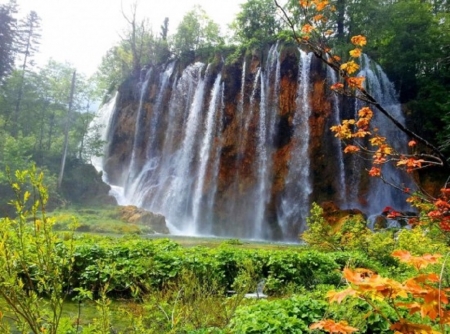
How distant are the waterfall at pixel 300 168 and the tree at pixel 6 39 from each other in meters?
29.6

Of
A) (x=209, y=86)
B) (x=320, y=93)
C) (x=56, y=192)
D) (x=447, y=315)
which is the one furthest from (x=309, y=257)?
(x=56, y=192)

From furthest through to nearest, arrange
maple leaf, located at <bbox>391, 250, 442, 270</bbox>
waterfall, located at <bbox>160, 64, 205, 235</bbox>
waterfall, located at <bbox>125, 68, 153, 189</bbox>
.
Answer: waterfall, located at <bbox>125, 68, 153, 189</bbox>, waterfall, located at <bbox>160, 64, 205, 235</bbox>, maple leaf, located at <bbox>391, 250, 442, 270</bbox>

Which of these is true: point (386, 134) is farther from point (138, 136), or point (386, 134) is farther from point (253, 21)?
point (138, 136)

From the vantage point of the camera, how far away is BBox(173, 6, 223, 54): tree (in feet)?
114

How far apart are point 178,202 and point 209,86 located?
9.34m

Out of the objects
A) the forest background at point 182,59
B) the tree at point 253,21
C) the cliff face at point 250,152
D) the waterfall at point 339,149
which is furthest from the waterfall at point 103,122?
the waterfall at point 339,149

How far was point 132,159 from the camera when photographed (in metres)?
32.7

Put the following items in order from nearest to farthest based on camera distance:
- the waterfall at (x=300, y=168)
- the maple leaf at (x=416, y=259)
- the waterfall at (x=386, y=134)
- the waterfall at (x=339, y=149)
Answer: the maple leaf at (x=416, y=259) < the waterfall at (x=386, y=134) < the waterfall at (x=300, y=168) < the waterfall at (x=339, y=149)

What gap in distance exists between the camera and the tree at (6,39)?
1470 inches

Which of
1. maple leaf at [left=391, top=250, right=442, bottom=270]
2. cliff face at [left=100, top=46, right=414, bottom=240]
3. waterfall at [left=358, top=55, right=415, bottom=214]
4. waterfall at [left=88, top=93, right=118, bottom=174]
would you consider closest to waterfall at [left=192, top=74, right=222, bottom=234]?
cliff face at [left=100, top=46, right=414, bottom=240]

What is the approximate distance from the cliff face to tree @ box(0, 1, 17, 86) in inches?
748

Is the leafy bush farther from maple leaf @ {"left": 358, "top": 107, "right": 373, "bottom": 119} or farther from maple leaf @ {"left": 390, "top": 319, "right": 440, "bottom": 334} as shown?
maple leaf @ {"left": 358, "top": 107, "right": 373, "bottom": 119}

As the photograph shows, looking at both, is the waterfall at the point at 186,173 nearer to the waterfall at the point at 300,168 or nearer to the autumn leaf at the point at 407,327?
the waterfall at the point at 300,168

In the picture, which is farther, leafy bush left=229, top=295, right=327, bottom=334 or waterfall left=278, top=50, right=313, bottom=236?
waterfall left=278, top=50, right=313, bottom=236
